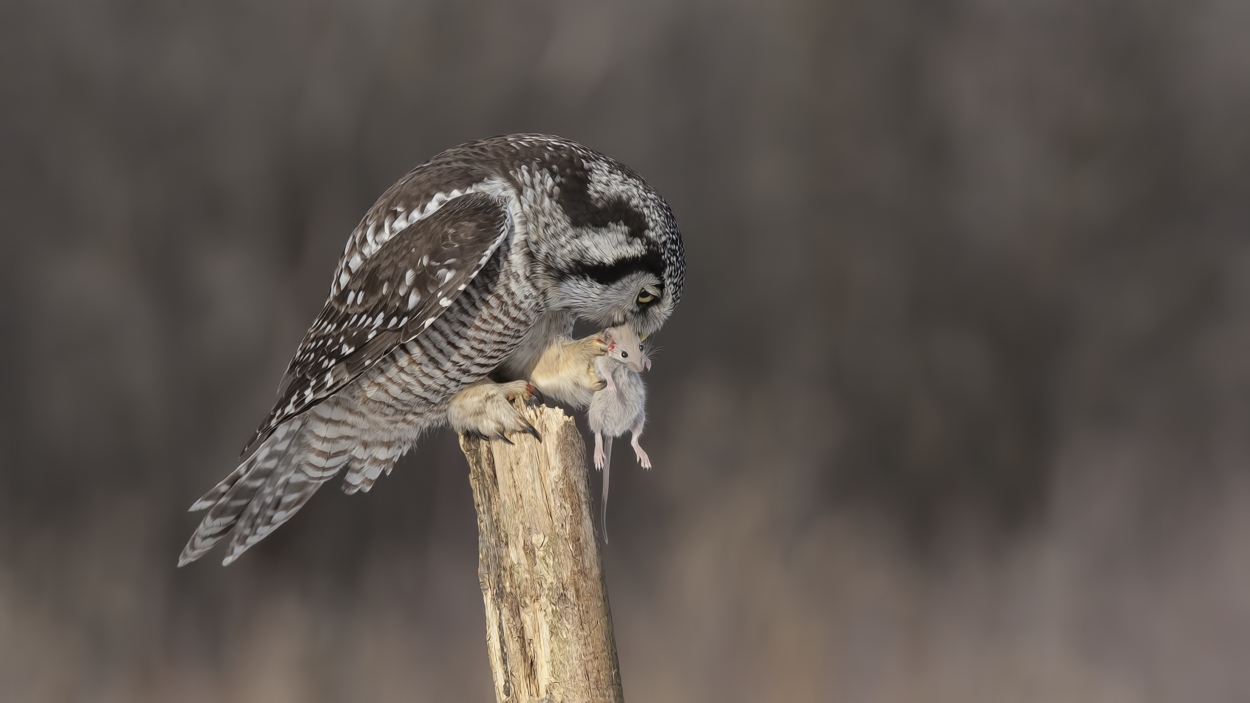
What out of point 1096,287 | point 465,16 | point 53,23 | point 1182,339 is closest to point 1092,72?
point 1096,287

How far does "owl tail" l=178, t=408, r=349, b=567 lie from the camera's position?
2193 millimetres

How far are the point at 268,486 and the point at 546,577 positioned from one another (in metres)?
0.96

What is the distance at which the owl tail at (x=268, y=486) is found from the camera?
7.20ft

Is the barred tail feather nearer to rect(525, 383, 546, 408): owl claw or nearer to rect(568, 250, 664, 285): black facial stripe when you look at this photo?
rect(525, 383, 546, 408): owl claw

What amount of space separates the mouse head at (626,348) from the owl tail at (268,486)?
81 centimetres

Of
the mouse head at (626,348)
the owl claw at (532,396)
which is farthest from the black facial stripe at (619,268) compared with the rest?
the owl claw at (532,396)

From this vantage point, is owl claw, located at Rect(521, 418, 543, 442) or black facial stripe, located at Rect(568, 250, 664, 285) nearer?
owl claw, located at Rect(521, 418, 543, 442)

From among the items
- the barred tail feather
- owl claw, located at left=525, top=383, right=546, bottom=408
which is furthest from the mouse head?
the barred tail feather

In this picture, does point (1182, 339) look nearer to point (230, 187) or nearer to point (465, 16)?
point (465, 16)

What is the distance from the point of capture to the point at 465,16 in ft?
9.57

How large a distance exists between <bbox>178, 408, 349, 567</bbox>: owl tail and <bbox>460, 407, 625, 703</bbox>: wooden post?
2.13 ft

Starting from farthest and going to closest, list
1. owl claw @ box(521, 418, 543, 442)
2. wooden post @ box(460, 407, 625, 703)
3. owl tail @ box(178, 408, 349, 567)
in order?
owl tail @ box(178, 408, 349, 567) → owl claw @ box(521, 418, 543, 442) → wooden post @ box(460, 407, 625, 703)

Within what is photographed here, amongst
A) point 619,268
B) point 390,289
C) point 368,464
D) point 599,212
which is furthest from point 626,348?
point 368,464

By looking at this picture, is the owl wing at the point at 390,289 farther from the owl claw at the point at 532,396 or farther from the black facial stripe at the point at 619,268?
the owl claw at the point at 532,396
